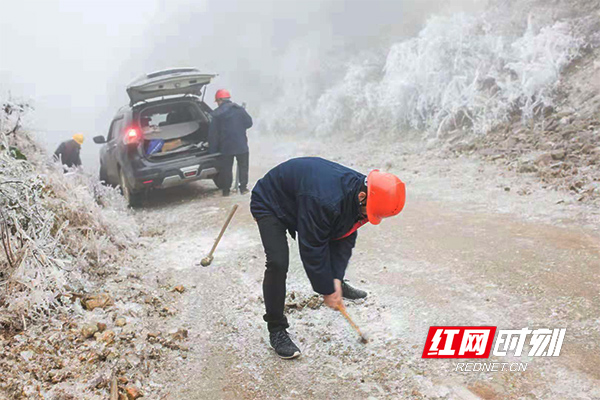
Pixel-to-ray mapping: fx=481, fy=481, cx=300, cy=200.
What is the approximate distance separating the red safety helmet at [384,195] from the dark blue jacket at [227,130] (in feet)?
17.5

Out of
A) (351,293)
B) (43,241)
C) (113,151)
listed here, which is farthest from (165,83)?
(351,293)

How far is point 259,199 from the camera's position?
10.2ft

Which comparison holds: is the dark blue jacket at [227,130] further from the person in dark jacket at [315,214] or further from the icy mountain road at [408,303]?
the person in dark jacket at [315,214]

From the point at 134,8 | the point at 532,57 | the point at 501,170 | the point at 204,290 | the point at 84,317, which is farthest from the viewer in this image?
the point at 134,8

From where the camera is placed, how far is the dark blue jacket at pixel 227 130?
25.4ft

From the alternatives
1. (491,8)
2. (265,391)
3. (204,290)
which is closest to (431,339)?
(265,391)

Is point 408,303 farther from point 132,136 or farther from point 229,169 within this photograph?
point 132,136

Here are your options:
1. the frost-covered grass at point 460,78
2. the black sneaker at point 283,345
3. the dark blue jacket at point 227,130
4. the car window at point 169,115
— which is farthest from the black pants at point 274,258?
the frost-covered grass at point 460,78

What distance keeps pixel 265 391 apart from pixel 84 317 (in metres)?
1.52

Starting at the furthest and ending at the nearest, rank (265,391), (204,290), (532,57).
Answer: (532,57), (204,290), (265,391)

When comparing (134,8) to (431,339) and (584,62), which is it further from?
(431,339)

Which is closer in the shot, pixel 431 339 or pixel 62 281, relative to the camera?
pixel 431 339

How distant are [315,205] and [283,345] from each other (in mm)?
1046

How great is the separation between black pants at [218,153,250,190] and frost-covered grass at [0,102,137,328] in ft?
8.94
